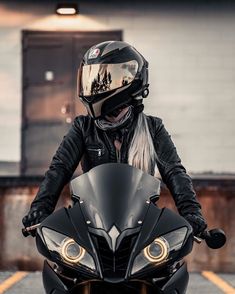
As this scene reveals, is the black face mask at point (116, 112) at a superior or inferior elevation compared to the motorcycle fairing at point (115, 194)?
superior

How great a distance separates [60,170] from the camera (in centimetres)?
374

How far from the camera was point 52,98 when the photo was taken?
49.2 ft

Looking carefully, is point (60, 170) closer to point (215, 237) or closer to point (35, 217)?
point (35, 217)

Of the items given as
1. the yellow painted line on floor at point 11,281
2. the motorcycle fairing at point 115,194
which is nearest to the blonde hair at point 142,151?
the motorcycle fairing at point 115,194

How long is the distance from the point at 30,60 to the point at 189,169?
3.52 meters

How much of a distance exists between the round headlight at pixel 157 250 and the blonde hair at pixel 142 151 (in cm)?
56

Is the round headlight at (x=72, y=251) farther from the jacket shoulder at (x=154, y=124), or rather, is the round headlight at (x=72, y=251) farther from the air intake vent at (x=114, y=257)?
the jacket shoulder at (x=154, y=124)

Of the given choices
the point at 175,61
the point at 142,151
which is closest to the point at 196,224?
the point at 142,151

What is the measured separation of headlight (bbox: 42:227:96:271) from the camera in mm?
3092

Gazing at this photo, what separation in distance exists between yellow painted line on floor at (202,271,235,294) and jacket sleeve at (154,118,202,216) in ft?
14.6

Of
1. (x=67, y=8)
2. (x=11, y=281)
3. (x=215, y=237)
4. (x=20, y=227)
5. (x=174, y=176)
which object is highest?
(x=67, y=8)

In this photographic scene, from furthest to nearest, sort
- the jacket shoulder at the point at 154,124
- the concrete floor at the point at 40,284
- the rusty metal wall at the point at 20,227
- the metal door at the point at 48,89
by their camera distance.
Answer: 1. the metal door at the point at 48,89
2. the rusty metal wall at the point at 20,227
3. the concrete floor at the point at 40,284
4. the jacket shoulder at the point at 154,124

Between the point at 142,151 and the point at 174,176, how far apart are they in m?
0.19

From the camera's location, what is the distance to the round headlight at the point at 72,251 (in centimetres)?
312
